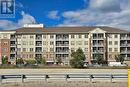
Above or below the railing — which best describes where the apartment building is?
above

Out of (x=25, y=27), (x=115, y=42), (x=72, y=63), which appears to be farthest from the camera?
(x=25, y=27)

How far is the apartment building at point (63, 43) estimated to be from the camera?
127125 millimetres

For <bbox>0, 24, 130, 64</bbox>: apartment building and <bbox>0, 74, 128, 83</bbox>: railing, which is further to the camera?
<bbox>0, 24, 130, 64</bbox>: apartment building

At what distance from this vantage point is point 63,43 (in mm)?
129625

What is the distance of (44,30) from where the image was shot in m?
133

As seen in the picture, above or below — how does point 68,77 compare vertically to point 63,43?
below

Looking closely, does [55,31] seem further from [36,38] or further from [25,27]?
[25,27]

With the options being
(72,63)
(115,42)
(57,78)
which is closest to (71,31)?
(115,42)

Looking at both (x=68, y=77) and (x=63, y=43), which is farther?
(x=63, y=43)

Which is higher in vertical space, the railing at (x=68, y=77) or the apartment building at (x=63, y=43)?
the apartment building at (x=63, y=43)

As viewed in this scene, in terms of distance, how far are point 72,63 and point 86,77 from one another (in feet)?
230

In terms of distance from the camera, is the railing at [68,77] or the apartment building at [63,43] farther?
the apartment building at [63,43]

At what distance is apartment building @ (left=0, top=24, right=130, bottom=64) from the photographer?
5005 inches

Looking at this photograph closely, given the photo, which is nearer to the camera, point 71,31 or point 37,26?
point 71,31
